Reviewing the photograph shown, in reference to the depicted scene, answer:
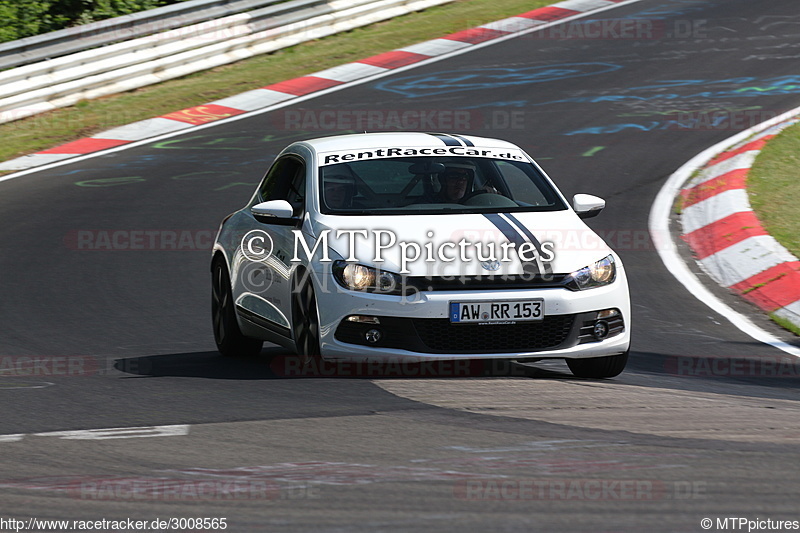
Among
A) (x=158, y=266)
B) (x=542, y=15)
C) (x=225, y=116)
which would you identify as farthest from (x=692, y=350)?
(x=542, y=15)

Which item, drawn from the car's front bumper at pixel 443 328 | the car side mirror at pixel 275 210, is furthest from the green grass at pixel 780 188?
the car side mirror at pixel 275 210

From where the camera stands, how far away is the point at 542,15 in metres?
23.5

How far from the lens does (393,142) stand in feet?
27.4

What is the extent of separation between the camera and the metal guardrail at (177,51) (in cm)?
1750

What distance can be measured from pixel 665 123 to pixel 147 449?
12330mm

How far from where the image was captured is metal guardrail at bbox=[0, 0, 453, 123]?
57.4 feet

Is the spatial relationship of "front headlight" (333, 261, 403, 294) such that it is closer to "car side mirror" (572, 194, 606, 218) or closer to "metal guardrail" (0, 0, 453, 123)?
"car side mirror" (572, 194, 606, 218)

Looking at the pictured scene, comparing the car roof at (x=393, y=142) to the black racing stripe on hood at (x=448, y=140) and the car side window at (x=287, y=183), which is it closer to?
the black racing stripe on hood at (x=448, y=140)

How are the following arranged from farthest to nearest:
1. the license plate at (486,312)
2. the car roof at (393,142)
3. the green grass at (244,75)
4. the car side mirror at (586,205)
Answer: the green grass at (244,75) < the car roof at (393,142) < the car side mirror at (586,205) < the license plate at (486,312)

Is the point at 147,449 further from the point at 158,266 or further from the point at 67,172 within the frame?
the point at 67,172

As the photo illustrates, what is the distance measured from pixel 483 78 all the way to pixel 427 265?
12.5 m

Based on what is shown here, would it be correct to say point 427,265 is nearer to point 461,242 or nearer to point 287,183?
point 461,242

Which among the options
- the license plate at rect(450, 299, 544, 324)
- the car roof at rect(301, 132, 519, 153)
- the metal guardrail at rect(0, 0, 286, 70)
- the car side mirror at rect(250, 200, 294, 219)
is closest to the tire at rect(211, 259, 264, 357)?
the car side mirror at rect(250, 200, 294, 219)

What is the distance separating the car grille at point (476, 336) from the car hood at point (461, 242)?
0.94ft
